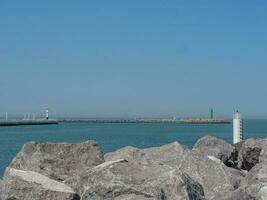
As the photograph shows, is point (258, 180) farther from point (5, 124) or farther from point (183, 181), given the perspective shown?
point (5, 124)

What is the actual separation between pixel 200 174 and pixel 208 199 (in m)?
0.71

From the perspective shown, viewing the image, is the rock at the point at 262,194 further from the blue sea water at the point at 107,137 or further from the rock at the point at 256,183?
the blue sea water at the point at 107,137

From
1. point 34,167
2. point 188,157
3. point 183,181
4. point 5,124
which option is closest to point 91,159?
point 34,167

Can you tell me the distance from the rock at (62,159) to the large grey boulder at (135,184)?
1575 millimetres

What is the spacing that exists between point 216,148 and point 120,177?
801cm

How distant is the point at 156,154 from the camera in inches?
465

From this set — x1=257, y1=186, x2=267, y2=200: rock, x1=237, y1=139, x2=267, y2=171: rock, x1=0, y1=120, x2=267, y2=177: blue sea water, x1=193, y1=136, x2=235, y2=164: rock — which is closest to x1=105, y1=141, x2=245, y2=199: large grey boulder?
x1=257, y1=186, x2=267, y2=200: rock

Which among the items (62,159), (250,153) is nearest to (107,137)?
(250,153)

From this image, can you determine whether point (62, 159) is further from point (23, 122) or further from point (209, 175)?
point (23, 122)

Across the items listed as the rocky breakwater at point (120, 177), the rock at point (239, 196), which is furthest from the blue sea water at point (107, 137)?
the rock at point (239, 196)

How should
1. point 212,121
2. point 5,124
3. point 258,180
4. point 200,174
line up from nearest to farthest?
1. point 258,180
2. point 200,174
3. point 5,124
4. point 212,121

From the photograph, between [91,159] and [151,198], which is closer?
[151,198]

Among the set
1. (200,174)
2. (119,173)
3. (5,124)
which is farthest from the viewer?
(5,124)

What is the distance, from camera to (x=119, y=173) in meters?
8.52
